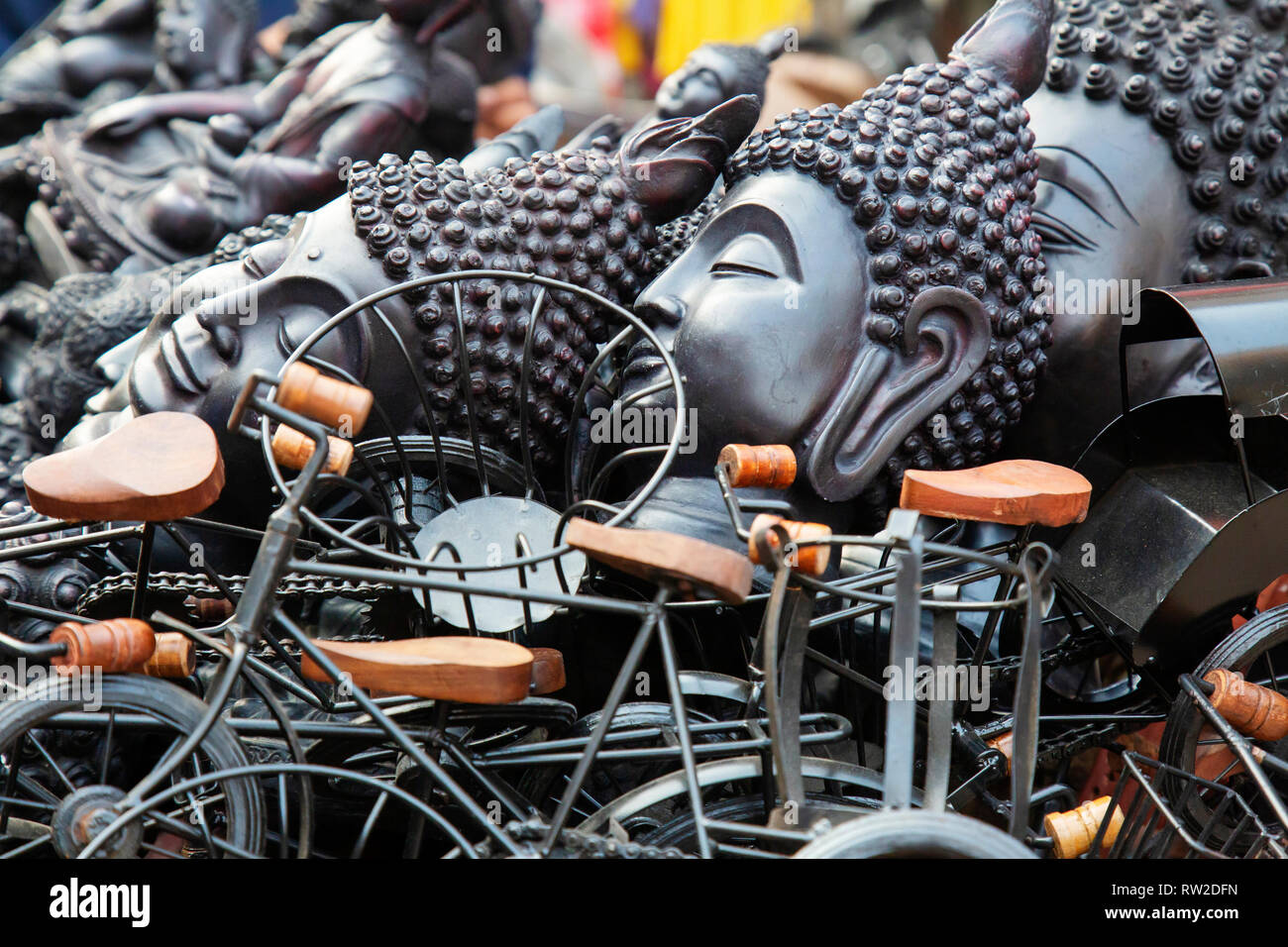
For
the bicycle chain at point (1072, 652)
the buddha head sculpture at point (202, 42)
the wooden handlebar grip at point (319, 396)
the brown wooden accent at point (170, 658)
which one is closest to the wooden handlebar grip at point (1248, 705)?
the bicycle chain at point (1072, 652)

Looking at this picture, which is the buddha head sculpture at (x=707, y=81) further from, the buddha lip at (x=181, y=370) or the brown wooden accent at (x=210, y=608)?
the brown wooden accent at (x=210, y=608)

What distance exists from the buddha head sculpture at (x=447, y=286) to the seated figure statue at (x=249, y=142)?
56 cm

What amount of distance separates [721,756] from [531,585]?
0.35 m

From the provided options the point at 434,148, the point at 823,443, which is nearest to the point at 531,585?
the point at 823,443

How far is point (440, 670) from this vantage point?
3.78 ft

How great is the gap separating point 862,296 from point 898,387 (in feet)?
0.45

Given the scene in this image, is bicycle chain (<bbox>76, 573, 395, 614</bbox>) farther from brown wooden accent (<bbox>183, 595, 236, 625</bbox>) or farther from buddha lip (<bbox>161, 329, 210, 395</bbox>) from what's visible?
buddha lip (<bbox>161, 329, 210, 395</bbox>)

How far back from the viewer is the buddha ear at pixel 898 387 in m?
1.67

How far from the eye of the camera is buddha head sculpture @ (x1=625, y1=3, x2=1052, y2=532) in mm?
1650

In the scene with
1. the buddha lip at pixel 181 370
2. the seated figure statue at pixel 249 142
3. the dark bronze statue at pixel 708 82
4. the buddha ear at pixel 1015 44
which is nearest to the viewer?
the buddha lip at pixel 181 370

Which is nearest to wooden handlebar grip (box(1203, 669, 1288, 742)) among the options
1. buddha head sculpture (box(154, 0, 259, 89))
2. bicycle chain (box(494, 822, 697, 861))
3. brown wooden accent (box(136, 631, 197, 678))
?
bicycle chain (box(494, 822, 697, 861))

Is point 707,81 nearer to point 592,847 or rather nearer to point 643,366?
point 643,366

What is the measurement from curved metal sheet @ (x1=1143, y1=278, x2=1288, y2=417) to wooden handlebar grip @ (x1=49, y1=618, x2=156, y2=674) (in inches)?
50.2

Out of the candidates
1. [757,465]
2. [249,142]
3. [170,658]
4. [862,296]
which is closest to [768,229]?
[862,296]
